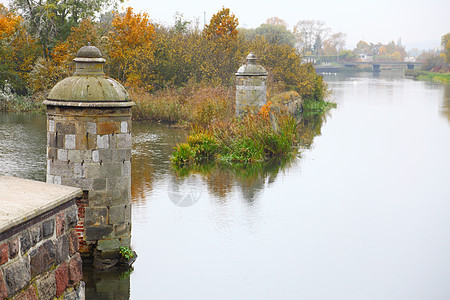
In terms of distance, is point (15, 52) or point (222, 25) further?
point (222, 25)

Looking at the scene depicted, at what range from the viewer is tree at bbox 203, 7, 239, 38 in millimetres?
38156

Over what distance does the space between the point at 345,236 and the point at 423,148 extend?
1273 centimetres

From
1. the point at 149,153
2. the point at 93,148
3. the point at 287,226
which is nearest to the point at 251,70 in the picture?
the point at 149,153

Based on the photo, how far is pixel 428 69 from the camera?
10531 cm

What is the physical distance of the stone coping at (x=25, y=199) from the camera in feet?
14.1

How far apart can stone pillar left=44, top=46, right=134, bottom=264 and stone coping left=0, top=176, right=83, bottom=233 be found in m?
3.14

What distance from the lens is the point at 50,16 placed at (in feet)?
109

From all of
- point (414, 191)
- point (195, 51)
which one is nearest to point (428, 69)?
point (195, 51)

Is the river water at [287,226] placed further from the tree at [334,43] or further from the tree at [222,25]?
the tree at [334,43]

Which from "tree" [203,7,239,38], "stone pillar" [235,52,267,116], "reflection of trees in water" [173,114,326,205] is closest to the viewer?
"reflection of trees in water" [173,114,326,205]

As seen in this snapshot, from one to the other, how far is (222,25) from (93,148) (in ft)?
102

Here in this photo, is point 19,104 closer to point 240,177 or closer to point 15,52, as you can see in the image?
point 15,52

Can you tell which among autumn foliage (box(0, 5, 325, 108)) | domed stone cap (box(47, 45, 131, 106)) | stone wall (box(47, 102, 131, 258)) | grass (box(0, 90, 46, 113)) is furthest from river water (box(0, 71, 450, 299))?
autumn foliage (box(0, 5, 325, 108))

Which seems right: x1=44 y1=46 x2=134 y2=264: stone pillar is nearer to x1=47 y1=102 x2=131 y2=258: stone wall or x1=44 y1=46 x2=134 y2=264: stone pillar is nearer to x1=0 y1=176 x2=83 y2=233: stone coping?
x1=47 y1=102 x2=131 y2=258: stone wall
